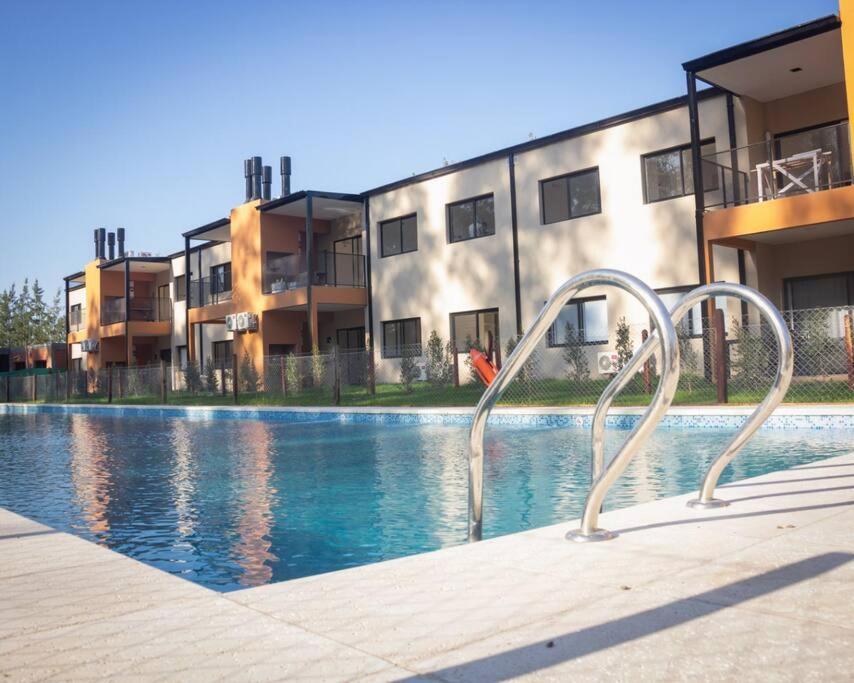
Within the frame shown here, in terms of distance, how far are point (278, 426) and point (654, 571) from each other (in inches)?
508

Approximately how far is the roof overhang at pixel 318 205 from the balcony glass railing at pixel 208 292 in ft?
16.1

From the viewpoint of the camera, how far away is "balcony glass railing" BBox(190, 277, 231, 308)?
29516mm

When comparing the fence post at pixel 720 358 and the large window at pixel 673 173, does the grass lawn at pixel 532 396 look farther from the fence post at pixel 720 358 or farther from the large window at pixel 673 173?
the large window at pixel 673 173

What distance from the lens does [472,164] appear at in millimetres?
21578

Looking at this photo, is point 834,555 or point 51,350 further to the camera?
point 51,350

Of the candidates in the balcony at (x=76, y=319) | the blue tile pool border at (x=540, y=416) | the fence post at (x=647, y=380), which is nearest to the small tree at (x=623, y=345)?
the fence post at (x=647, y=380)

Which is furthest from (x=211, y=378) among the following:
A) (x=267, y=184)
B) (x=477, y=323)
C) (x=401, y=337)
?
(x=477, y=323)

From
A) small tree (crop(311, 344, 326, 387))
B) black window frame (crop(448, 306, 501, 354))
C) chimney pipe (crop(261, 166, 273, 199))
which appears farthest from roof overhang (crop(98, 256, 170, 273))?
black window frame (crop(448, 306, 501, 354))

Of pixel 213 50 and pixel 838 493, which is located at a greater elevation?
pixel 213 50

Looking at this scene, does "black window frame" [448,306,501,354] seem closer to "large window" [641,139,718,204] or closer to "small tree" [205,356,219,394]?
"large window" [641,139,718,204]

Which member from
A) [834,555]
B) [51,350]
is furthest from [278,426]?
[51,350]

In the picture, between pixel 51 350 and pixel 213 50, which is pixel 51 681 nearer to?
pixel 213 50

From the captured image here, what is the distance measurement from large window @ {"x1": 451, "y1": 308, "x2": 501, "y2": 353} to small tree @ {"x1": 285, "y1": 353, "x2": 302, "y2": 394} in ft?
14.5

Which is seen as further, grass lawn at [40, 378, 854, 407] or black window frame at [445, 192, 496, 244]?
black window frame at [445, 192, 496, 244]
